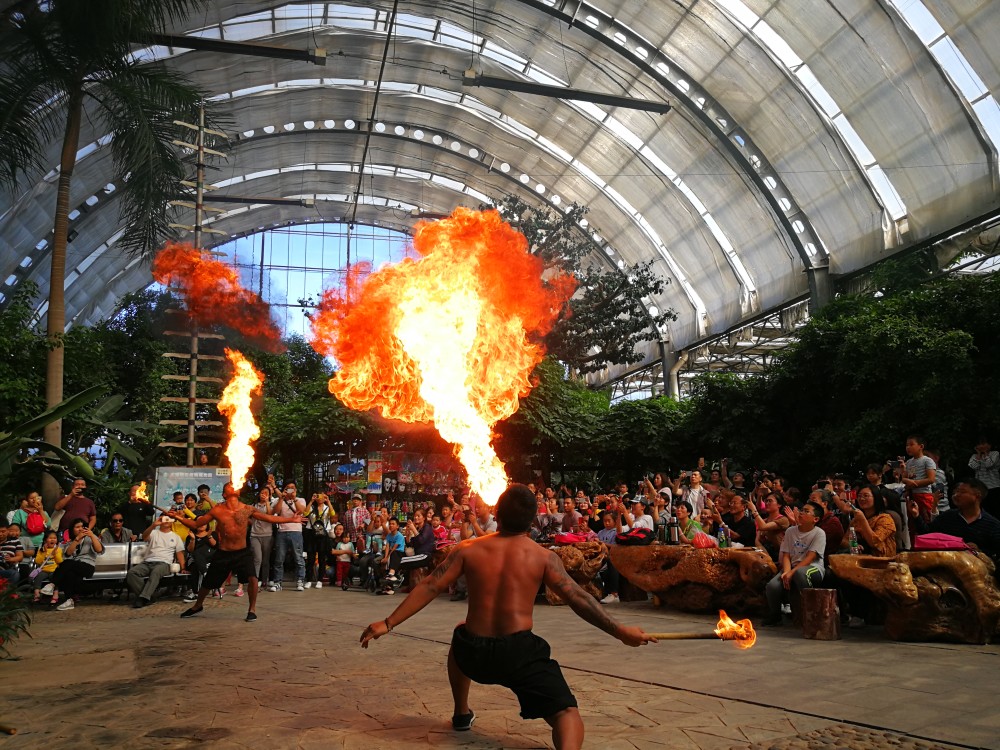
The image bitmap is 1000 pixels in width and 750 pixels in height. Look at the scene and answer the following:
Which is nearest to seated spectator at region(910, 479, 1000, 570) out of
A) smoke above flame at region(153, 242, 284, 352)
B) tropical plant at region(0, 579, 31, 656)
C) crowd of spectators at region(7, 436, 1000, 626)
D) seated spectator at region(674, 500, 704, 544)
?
crowd of spectators at region(7, 436, 1000, 626)

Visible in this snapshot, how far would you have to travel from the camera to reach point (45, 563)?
38.9ft

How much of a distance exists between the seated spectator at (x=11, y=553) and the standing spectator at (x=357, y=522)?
5.49 meters

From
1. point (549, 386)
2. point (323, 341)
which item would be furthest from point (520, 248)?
point (323, 341)

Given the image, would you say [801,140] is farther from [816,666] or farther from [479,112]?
[816,666]

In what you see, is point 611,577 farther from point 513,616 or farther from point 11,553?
point 11,553

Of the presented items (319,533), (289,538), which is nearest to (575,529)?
(289,538)

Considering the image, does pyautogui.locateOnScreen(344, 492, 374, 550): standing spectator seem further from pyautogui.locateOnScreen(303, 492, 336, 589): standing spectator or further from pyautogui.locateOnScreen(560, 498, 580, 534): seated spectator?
pyautogui.locateOnScreen(560, 498, 580, 534): seated spectator

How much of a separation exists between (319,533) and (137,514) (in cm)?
316

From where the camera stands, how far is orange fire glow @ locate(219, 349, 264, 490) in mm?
20953

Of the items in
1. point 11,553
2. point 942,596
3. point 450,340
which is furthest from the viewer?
point 450,340

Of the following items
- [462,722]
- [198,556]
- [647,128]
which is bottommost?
[462,722]

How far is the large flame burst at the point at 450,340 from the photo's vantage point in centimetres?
1273

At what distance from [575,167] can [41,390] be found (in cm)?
1847

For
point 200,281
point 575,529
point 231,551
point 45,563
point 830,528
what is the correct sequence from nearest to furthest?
1. point 830,528
2. point 231,551
3. point 45,563
4. point 575,529
5. point 200,281
